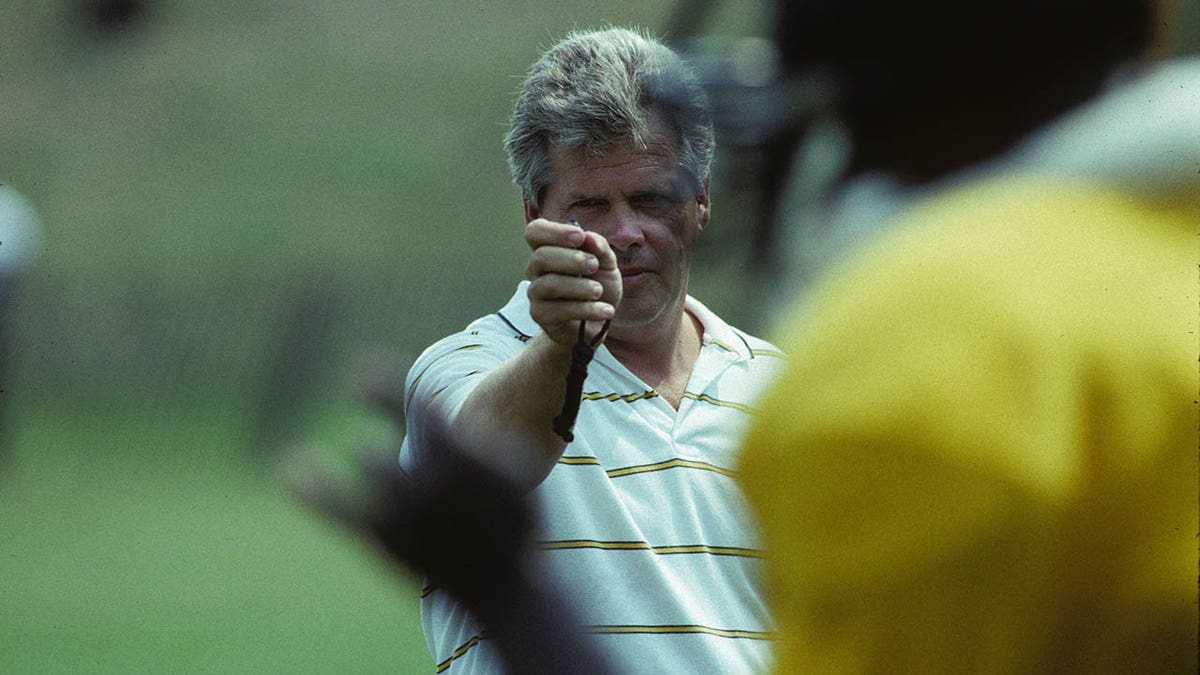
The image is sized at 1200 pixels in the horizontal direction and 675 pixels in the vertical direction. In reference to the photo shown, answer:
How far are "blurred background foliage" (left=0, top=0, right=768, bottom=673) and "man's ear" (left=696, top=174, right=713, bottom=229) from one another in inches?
86.6

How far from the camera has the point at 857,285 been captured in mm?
669

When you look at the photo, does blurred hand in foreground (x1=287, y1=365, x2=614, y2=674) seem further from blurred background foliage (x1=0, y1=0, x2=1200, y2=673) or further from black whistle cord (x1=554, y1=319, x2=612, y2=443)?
blurred background foliage (x1=0, y1=0, x2=1200, y2=673)

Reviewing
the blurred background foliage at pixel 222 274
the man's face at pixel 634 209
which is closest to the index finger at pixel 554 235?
the man's face at pixel 634 209

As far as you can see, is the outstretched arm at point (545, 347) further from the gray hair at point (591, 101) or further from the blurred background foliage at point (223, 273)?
the blurred background foliage at point (223, 273)

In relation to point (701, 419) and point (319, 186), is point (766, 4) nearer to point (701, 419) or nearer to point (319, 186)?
point (701, 419)

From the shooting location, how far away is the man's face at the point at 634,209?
1.73 m

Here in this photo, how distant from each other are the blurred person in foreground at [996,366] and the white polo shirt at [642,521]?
2.47ft

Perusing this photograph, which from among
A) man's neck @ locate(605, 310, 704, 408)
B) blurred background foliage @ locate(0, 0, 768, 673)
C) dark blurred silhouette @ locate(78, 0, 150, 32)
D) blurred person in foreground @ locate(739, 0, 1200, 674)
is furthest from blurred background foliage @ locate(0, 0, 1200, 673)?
blurred person in foreground @ locate(739, 0, 1200, 674)

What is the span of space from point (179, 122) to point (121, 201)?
0.45 metres

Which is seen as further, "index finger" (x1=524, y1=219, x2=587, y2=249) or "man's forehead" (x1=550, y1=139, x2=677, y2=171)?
"man's forehead" (x1=550, y1=139, x2=677, y2=171)

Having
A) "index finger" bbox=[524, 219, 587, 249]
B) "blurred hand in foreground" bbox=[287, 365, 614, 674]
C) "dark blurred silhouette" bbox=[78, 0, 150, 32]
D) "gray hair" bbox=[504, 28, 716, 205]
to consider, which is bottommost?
"blurred hand in foreground" bbox=[287, 365, 614, 674]

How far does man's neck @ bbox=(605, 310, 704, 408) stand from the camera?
1.72 m

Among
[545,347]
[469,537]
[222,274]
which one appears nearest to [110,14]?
[545,347]

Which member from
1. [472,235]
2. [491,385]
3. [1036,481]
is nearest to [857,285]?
[1036,481]
